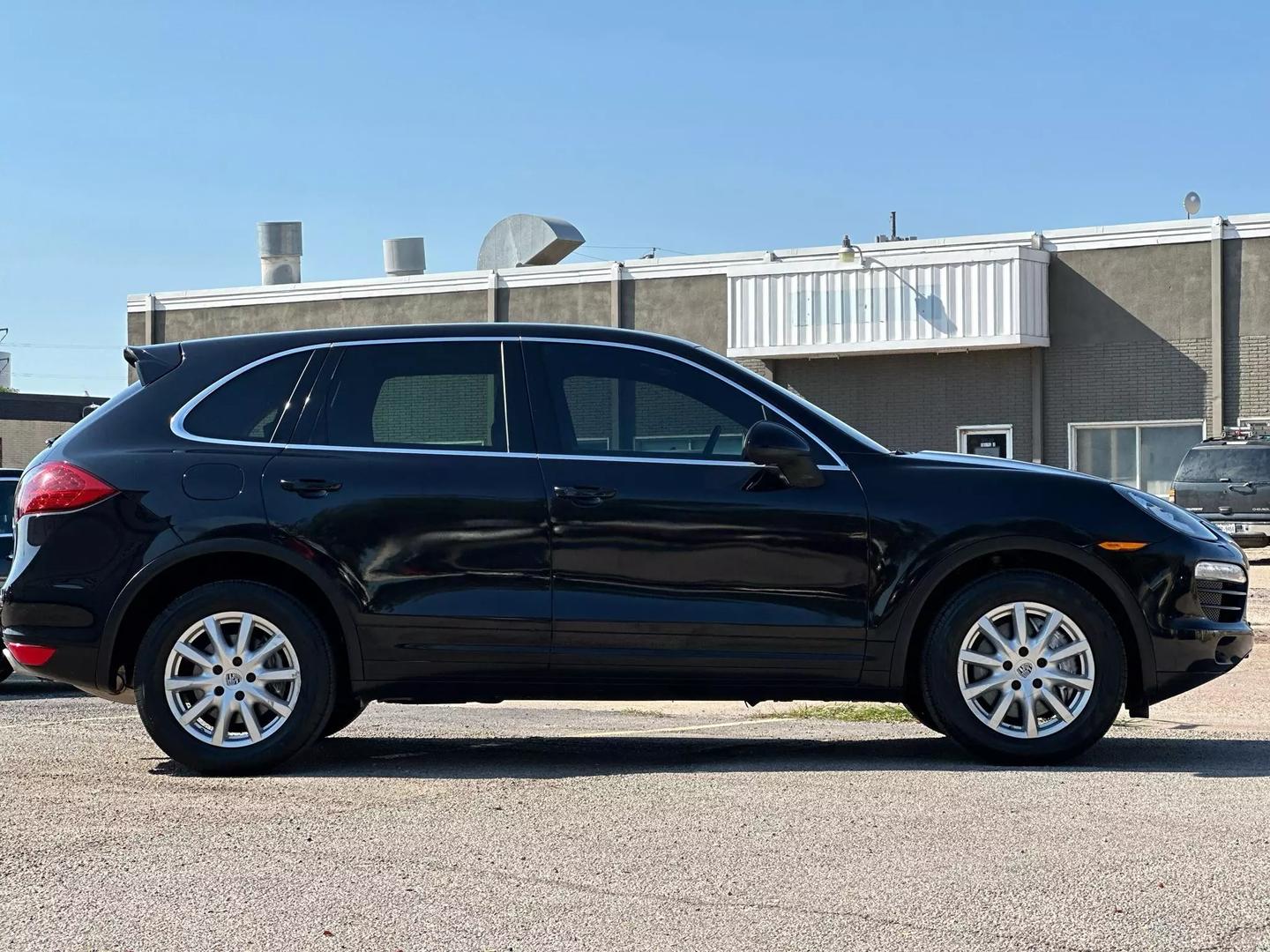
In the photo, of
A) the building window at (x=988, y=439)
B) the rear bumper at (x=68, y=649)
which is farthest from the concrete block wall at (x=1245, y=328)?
the rear bumper at (x=68, y=649)

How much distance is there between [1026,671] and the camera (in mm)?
7324

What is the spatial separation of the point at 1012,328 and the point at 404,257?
1629cm

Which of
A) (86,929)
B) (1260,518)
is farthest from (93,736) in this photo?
(1260,518)

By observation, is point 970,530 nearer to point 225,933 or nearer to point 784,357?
point 225,933

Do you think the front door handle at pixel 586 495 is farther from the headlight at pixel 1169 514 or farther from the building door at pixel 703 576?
the headlight at pixel 1169 514

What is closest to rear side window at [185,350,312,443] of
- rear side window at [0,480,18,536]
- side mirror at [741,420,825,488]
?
side mirror at [741,420,825,488]

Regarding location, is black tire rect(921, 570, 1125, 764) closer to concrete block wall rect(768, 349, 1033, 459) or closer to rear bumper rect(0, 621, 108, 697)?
rear bumper rect(0, 621, 108, 697)

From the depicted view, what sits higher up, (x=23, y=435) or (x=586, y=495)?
(x=23, y=435)

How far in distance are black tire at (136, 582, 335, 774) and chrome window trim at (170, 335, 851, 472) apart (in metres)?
0.69

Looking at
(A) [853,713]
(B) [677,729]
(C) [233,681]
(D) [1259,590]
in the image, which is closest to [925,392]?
(D) [1259,590]

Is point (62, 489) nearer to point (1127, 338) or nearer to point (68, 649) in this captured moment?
point (68, 649)

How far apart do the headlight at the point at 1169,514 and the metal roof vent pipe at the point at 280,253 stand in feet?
134

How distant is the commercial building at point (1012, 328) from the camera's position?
34531 mm

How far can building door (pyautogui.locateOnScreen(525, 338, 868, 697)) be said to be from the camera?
23.8 feet
